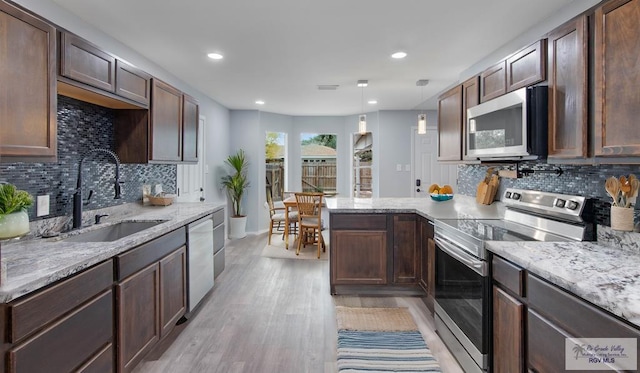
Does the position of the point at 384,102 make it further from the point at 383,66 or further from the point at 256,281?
the point at 256,281

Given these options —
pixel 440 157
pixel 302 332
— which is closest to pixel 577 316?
pixel 302 332

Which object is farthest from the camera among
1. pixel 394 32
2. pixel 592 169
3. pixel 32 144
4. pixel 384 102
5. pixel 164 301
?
pixel 384 102

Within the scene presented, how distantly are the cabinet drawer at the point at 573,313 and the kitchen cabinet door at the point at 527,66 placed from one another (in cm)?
133

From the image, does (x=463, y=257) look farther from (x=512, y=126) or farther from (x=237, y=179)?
(x=237, y=179)

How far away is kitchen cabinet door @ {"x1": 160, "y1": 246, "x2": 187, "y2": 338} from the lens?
7.57 ft

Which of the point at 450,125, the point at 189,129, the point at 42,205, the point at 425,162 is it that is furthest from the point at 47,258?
the point at 425,162

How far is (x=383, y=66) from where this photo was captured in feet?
12.1

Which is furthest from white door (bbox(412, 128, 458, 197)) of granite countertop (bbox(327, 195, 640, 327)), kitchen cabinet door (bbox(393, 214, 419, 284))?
granite countertop (bbox(327, 195, 640, 327))

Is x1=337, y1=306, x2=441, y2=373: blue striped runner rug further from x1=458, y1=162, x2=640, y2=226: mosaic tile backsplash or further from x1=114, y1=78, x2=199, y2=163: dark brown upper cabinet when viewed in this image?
x1=114, y1=78, x2=199, y2=163: dark brown upper cabinet

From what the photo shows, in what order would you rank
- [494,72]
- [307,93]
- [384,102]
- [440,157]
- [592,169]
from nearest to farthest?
[592,169] < [494,72] < [440,157] < [307,93] < [384,102]

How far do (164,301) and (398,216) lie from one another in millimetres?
2135

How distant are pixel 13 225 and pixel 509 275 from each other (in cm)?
244

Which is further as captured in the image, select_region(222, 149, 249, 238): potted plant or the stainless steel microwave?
select_region(222, 149, 249, 238): potted plant

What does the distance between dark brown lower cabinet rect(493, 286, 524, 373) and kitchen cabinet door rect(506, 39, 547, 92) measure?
4.43 feet
